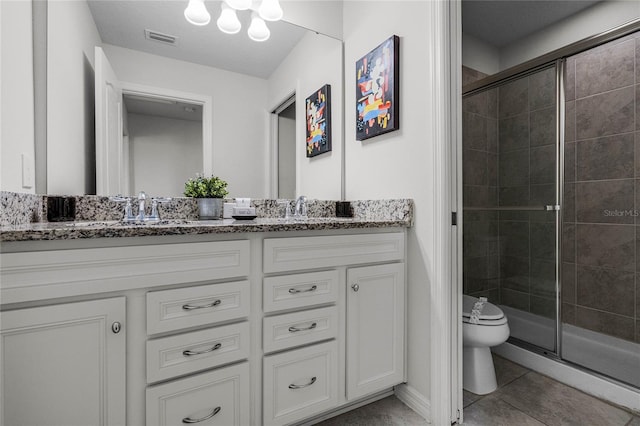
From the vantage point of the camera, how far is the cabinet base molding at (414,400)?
137 cm

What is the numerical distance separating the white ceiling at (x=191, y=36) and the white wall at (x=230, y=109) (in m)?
0.05

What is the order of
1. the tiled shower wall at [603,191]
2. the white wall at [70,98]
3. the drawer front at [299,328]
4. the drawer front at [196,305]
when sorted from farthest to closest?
the tiled shower wall at [603,191], the white wall at [70,98], the drawer front at [299,328], the drawer front at [196,305]

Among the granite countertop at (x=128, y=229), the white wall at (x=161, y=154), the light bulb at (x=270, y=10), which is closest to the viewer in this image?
the granite countertop at (x=128, y=229)

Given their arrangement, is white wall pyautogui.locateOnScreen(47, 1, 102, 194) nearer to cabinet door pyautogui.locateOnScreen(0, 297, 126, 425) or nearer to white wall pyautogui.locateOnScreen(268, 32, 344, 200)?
cabinet door pyautogui.locateOnScreen(0, 297, 126, 425)

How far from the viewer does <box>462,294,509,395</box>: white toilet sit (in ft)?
5.12

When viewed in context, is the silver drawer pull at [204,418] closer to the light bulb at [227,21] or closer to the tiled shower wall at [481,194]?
the light bulb at [227,21]

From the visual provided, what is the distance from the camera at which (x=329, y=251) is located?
125 cm

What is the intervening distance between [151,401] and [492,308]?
1631 mm

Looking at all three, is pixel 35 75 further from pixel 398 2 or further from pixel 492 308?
pixel 492 308

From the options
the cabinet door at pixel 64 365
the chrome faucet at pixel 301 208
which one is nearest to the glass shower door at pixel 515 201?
the chrome faucet at pixel 301 208

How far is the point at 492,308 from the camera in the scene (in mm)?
1691

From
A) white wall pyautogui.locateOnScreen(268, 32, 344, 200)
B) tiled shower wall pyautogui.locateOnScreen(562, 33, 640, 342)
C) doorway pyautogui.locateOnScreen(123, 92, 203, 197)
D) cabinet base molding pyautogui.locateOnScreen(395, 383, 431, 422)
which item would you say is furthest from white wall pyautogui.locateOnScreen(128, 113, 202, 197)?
tiled shower wall pyautogui.locateOnScreen(562, 33, 640, 342)

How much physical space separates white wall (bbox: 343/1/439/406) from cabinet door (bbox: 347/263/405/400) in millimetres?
72

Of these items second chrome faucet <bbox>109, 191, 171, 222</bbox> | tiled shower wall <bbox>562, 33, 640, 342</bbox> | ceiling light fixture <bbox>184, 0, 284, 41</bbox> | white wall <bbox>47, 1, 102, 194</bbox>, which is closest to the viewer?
white wall <bbox>47, 1, 102, 194</bbox>
